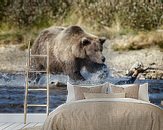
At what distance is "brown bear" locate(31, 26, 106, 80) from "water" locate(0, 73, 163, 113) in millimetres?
174

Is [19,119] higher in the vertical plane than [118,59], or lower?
lower

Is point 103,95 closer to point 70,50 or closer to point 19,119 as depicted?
point 70,50

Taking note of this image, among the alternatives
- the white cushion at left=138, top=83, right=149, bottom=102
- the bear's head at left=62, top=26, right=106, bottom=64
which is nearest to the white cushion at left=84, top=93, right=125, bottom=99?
the white cushion at left=138, top=83, right=149, bottom=102

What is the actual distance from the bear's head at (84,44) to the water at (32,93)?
1.07 feet

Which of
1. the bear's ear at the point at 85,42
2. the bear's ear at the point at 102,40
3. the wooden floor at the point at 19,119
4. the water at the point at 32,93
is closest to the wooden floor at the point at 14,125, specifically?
the wooden floor at the point at 19,119

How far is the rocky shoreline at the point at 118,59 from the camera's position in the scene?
21.4 ft

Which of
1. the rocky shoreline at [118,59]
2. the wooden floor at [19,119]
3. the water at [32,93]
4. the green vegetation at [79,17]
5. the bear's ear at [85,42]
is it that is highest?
the green vegetation at [79,17]

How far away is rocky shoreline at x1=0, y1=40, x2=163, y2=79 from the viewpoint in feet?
21.4

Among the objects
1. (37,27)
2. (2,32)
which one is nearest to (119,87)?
(37,27)

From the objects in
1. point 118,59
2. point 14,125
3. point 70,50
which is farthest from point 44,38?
point 14,125

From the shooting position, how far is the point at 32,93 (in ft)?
21.4

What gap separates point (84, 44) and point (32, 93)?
119cm

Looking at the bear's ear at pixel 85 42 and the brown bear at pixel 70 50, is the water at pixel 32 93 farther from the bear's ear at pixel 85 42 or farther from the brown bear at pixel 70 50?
the bear's ear at pixel 85 42

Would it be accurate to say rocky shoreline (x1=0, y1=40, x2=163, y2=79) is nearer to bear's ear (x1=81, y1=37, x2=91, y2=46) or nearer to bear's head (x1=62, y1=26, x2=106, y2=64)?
bear's head (x1=62, y1=26, x2=106, y2=64)
